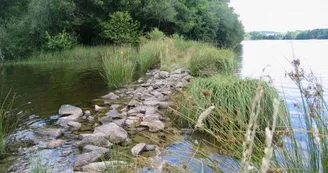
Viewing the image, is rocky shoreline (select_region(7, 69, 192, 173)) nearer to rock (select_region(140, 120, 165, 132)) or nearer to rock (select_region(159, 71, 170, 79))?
rock (select_region(140, 120, 165, 132))

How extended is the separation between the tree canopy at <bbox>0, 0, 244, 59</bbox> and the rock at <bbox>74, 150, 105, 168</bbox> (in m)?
14.4

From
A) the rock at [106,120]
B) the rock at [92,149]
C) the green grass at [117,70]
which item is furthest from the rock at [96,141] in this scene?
the green grass at [117,70]

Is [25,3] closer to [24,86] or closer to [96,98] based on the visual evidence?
[24,86]

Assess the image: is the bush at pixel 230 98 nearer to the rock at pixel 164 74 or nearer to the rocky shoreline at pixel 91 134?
the rocky shoreline at pixel 91 134

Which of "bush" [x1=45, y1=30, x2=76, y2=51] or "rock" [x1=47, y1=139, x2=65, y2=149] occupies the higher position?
"bush" [x1=45, y1=30, x2=76, y2=51]

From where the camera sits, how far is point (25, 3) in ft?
74.4

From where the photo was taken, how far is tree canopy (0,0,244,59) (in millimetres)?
16750

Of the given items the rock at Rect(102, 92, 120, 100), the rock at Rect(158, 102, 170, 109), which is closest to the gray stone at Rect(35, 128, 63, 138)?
the rock at Rect(158, 102, 170, 109)

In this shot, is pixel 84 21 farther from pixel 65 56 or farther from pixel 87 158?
pixel 87 158

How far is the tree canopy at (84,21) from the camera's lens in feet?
55.0

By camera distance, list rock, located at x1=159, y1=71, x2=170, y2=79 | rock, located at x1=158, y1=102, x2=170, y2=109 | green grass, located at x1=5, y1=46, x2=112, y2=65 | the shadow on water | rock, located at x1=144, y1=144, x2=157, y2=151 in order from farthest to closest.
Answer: green grass, located at x1=5, y1=46, x2=112, y2=65, rock, located at x1=159, y1=71, x2=170, y2=79, the shadow on water, rock, located at x1=158, y1=102, x2=170, y2=109, rock, located at x1=144, y1=144, x2=157, y2=151

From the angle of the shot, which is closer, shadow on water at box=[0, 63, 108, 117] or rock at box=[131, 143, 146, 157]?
rock at box=[131, 143, 146, 157]

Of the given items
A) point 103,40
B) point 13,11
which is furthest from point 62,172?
point 13,11

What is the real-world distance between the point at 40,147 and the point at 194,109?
1.87 metres
